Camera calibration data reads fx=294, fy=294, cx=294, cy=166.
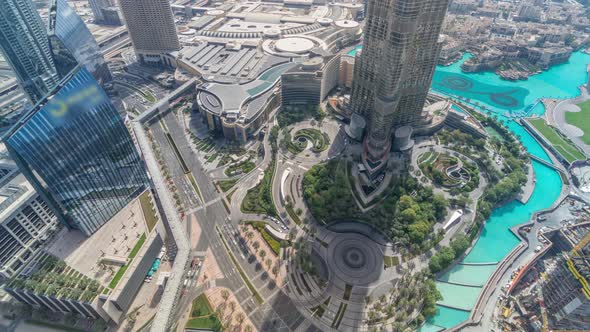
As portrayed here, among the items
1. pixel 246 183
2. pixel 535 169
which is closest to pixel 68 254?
pixel 246 183

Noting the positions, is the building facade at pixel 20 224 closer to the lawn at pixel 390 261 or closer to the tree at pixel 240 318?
the tree at pixel 240 318

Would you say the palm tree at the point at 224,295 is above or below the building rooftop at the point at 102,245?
below

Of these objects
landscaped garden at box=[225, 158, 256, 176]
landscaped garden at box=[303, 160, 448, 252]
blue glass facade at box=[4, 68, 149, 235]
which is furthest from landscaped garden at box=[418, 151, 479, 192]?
blue glass facade at box=[4, 68, 149, 235]

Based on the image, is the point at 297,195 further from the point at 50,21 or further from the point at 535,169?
the point at 50,21

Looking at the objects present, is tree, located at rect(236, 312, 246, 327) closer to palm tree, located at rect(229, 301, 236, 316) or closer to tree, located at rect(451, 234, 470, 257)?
palm tree, located at rect(229, 301, 236, 316)

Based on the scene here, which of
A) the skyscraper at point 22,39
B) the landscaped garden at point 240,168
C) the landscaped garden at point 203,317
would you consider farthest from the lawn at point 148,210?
the skyscraper at point 22,39

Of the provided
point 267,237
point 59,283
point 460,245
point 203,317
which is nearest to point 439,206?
point 460,245
